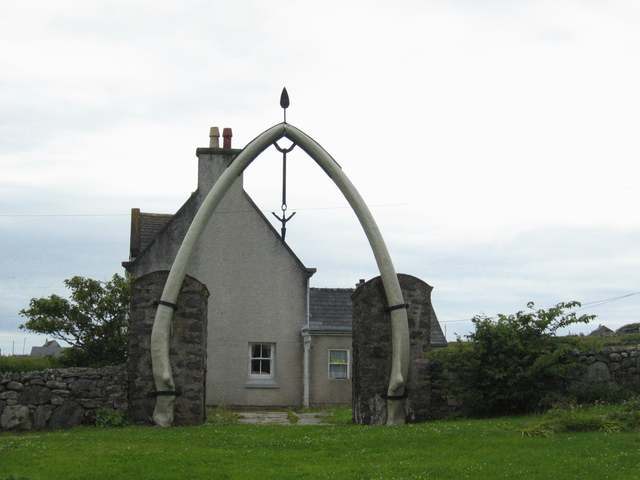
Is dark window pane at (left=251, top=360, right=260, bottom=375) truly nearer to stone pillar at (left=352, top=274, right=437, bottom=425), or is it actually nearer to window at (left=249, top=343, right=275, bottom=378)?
window at (left=249, top=343, right=275, bottom=378)

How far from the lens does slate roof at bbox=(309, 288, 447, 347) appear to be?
31.7 metres

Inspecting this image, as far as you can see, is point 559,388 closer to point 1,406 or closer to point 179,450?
point 179,450

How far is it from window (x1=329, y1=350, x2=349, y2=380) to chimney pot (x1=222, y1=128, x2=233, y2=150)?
7.32 meters

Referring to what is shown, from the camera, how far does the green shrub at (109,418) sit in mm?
19094

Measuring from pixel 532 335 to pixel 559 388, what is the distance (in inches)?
46.8

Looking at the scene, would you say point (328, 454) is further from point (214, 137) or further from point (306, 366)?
point (214, 137)

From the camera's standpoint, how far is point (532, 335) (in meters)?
20.0

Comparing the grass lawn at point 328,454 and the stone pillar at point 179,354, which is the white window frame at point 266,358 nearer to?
the stone pillar at point 179,354

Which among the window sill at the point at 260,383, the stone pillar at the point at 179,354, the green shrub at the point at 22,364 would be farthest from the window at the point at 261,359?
the stone pillar at the point at 179,354

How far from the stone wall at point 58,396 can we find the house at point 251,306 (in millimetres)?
10832

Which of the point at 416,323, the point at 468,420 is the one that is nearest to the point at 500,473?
the point at 468,420

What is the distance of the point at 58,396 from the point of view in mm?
19203

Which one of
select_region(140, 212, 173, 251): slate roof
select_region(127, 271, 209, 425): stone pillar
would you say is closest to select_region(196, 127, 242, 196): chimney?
select_region(140, 212, 173, 251): slate roof

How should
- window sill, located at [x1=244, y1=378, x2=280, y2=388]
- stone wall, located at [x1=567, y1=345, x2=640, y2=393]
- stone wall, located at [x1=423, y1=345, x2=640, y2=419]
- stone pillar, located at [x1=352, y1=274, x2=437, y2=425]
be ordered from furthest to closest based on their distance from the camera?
1. window sill, located at [x1=244, y1=378, x2=280, y2=388]
2. stone pillar, located at [x1=352, y1=274, x2=437, y2=425]
3. stone wall, located at [x1=567, y1=345, x2=640, y2=393]
4. stone wall, located at [x1=423, y1=345, x2=640, y2=419]
